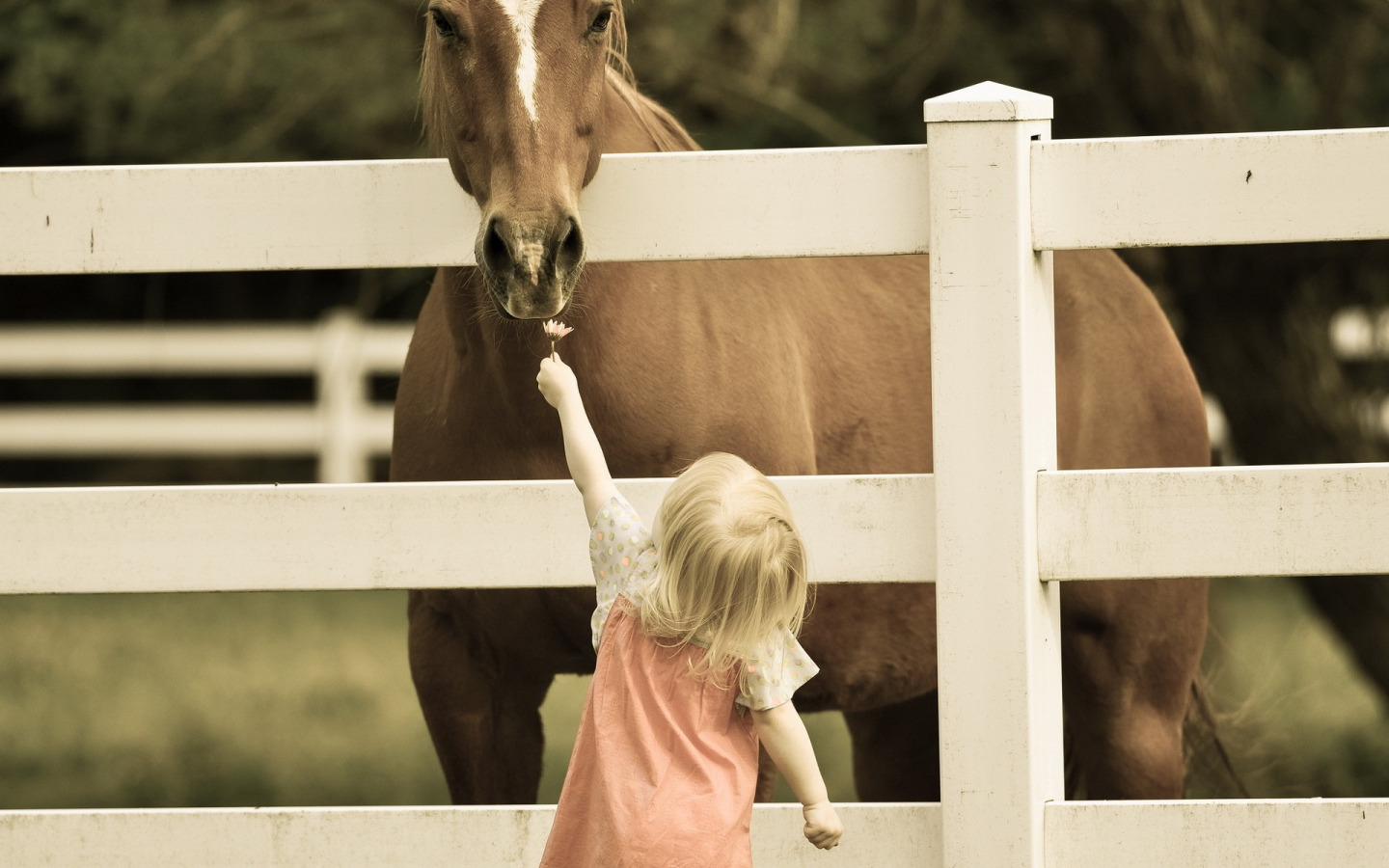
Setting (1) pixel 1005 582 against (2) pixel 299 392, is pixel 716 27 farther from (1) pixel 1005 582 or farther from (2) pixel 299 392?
(2) pixel 299 392

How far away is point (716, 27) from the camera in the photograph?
659 cm

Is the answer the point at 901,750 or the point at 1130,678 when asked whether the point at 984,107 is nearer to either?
the point at 1130,678

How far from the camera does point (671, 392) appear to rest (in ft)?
10.5

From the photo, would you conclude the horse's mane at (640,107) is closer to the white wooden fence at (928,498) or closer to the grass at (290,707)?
the white wooden fence at (928,498)

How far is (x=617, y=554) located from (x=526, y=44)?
93 cm

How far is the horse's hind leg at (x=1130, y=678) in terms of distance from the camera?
13.0 ft

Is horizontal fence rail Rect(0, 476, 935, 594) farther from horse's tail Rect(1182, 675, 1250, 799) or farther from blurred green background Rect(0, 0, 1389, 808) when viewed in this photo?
horse's tail Rect(1182, 675, 1250, 799)

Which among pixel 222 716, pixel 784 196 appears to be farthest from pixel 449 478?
pixel 222 716

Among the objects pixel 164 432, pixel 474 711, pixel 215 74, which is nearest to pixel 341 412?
pixel 164 432

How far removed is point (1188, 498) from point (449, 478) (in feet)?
4.43

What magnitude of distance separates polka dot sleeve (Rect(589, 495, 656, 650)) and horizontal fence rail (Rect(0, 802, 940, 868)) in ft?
1.47

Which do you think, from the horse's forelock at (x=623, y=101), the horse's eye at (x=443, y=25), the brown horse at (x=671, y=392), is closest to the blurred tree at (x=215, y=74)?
the horse's forelock at (x=623, y=101)

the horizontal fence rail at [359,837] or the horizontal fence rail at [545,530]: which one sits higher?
the horizontal fence rail at [545,530]

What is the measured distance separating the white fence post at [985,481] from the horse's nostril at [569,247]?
51 centimetres
